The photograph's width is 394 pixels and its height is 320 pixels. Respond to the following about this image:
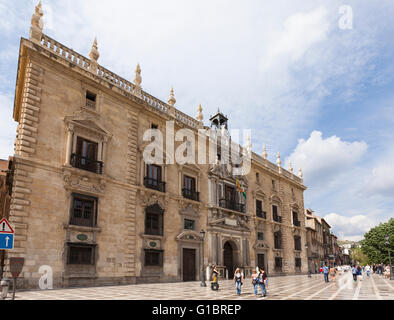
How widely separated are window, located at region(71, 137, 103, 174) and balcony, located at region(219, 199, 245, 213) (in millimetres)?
12716

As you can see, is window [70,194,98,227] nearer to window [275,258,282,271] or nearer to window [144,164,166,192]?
window [144,164,166,192]

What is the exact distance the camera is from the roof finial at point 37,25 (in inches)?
678

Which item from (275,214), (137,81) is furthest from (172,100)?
(275,214)

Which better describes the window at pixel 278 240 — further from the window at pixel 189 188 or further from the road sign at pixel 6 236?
the road sign at pixel 6 236

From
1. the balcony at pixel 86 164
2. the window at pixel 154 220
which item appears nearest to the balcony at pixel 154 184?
the window at pixel 154 220

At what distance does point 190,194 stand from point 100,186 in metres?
8.38

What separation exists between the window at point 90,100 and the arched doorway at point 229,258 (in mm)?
16983

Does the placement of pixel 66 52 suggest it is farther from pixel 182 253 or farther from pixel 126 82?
pixel 182 253

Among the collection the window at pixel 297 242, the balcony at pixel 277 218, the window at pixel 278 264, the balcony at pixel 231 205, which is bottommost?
the window at pixel 278 264

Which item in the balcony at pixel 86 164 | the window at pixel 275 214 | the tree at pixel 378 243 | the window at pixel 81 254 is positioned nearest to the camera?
the window at pixel 81 254

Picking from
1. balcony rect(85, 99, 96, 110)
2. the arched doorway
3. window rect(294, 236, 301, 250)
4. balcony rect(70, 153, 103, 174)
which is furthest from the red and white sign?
window rect(294, 236, 301, 250)

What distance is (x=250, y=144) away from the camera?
1399 inches

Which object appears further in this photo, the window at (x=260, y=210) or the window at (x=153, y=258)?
the window at (x=260, y=210)
